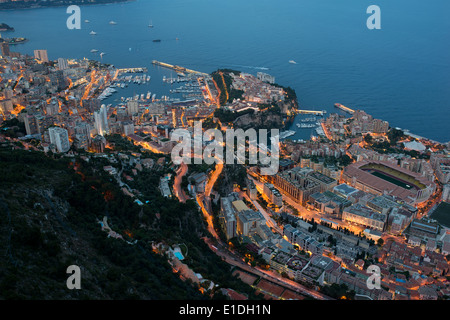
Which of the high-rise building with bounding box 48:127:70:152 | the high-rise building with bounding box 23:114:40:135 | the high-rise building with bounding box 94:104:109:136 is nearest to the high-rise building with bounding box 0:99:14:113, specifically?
the high-rise building with bounding box 23:114:40:135

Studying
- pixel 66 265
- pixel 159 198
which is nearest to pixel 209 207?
pixel 159 198

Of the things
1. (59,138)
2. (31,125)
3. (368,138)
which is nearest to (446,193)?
(368,138)

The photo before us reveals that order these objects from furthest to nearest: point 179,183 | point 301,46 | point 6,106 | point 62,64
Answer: point 301,46 → point 62,64 → point 6,106 → point 179,183

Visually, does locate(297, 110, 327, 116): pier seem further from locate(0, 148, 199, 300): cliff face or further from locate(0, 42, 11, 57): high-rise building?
locate(0, 42, 11, 57): high-rise building

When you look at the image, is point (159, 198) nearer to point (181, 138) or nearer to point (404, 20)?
point (181, 138)

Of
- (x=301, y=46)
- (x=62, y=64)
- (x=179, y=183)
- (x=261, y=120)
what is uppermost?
(x=301, y=46)

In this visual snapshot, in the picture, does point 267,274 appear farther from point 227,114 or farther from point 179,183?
point 227,114

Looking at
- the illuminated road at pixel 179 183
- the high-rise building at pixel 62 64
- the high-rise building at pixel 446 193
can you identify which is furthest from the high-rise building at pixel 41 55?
the high-rise building at pixel 446 193
